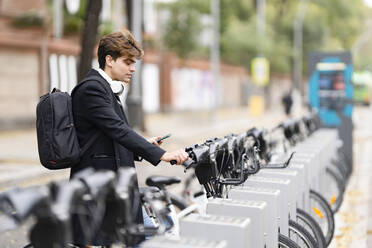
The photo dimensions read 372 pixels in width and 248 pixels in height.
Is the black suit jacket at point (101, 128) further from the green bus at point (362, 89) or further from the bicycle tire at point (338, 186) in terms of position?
the green bus at point (362, 89)

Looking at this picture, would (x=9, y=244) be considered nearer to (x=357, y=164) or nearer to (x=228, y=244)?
(x=228, y=244)

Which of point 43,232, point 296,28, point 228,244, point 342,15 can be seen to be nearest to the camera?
point 43,232

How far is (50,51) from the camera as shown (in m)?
26.2

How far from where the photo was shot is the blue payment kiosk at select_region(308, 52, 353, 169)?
11578 mm

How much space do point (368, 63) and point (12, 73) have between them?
68.2 meters

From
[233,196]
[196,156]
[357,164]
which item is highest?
[196,156]

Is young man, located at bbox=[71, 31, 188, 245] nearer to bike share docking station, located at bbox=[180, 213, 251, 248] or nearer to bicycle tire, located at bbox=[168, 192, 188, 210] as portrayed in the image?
bike share docking station, located at bbox=[180, 213, 251, 248]

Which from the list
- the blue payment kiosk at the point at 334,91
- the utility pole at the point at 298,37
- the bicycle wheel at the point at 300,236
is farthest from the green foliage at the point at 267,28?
the bicycle wheel at the point at 300,236

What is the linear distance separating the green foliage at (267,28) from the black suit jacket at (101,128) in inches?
1123

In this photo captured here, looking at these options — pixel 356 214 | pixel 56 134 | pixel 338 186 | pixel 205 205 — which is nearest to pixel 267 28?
pixel 356 214

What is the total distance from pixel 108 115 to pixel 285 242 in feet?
4.50

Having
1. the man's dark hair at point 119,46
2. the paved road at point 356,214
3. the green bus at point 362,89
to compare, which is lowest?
the green bus at point 362,89

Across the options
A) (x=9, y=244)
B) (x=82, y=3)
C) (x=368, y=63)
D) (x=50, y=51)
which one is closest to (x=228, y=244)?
(x=9, y=244)

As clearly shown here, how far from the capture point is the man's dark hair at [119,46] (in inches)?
134
